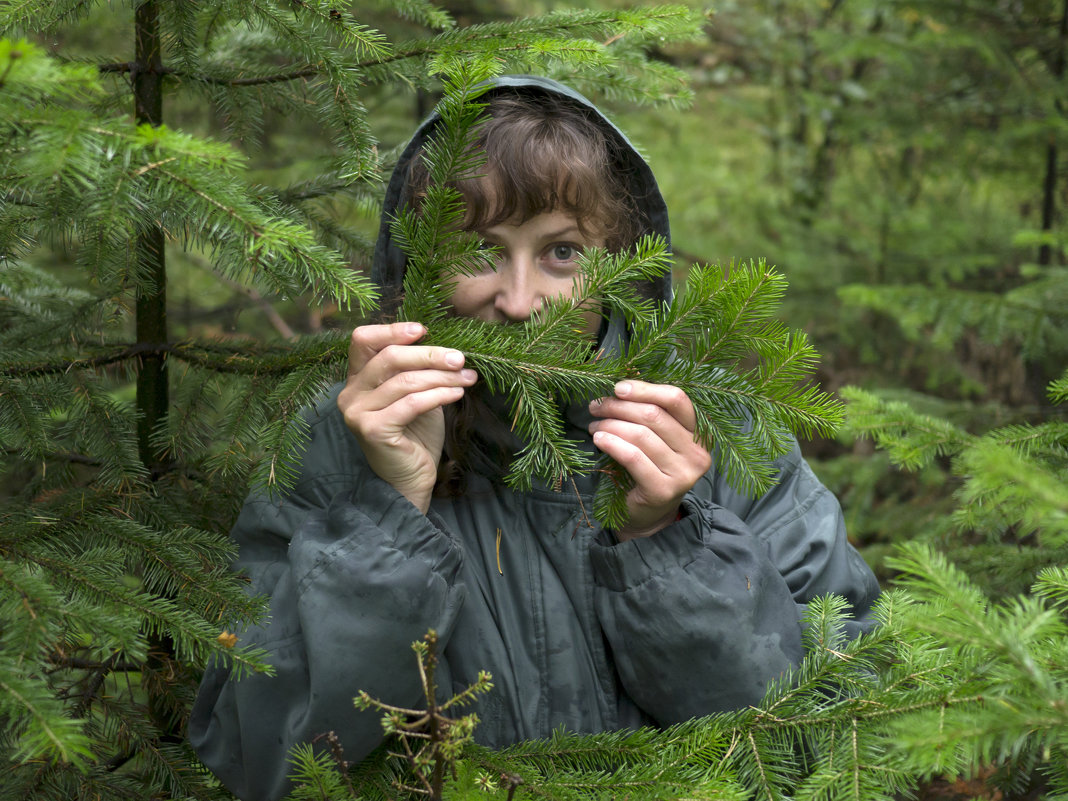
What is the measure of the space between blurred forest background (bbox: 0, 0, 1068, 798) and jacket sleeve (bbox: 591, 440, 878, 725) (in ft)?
1.60

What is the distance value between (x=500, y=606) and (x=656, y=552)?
15.8 inches

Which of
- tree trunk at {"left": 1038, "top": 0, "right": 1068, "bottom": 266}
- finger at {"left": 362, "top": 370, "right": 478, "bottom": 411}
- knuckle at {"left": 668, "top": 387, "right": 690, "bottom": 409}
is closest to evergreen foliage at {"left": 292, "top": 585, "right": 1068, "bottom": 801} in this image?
knuckle at {"left": 668, "top": 387, "right": 690, "bottom": 409}

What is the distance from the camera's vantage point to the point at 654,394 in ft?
5.14

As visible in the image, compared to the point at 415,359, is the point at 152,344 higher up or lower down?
lower down

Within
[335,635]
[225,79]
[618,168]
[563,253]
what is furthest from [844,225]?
[335,635]

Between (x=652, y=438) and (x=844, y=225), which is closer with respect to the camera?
(x=652, y=438)

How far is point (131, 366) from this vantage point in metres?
2.21

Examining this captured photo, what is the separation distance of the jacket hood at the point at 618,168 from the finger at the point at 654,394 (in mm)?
520

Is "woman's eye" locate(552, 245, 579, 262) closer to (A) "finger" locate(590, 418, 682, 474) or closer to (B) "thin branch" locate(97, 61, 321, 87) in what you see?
(A) "finger" locate(590, 418, 682, 474)

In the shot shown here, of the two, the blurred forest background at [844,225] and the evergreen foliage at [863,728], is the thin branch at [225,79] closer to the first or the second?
the blurred forest background at [844,225]

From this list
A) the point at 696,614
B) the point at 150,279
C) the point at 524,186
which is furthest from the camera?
the point at 150,279

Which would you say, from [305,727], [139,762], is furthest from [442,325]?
[139,762]

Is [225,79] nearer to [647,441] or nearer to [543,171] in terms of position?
[543,171]

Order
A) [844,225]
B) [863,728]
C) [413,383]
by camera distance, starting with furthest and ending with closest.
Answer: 1. [844,225]
2. [413,383]
3. [863,728]
